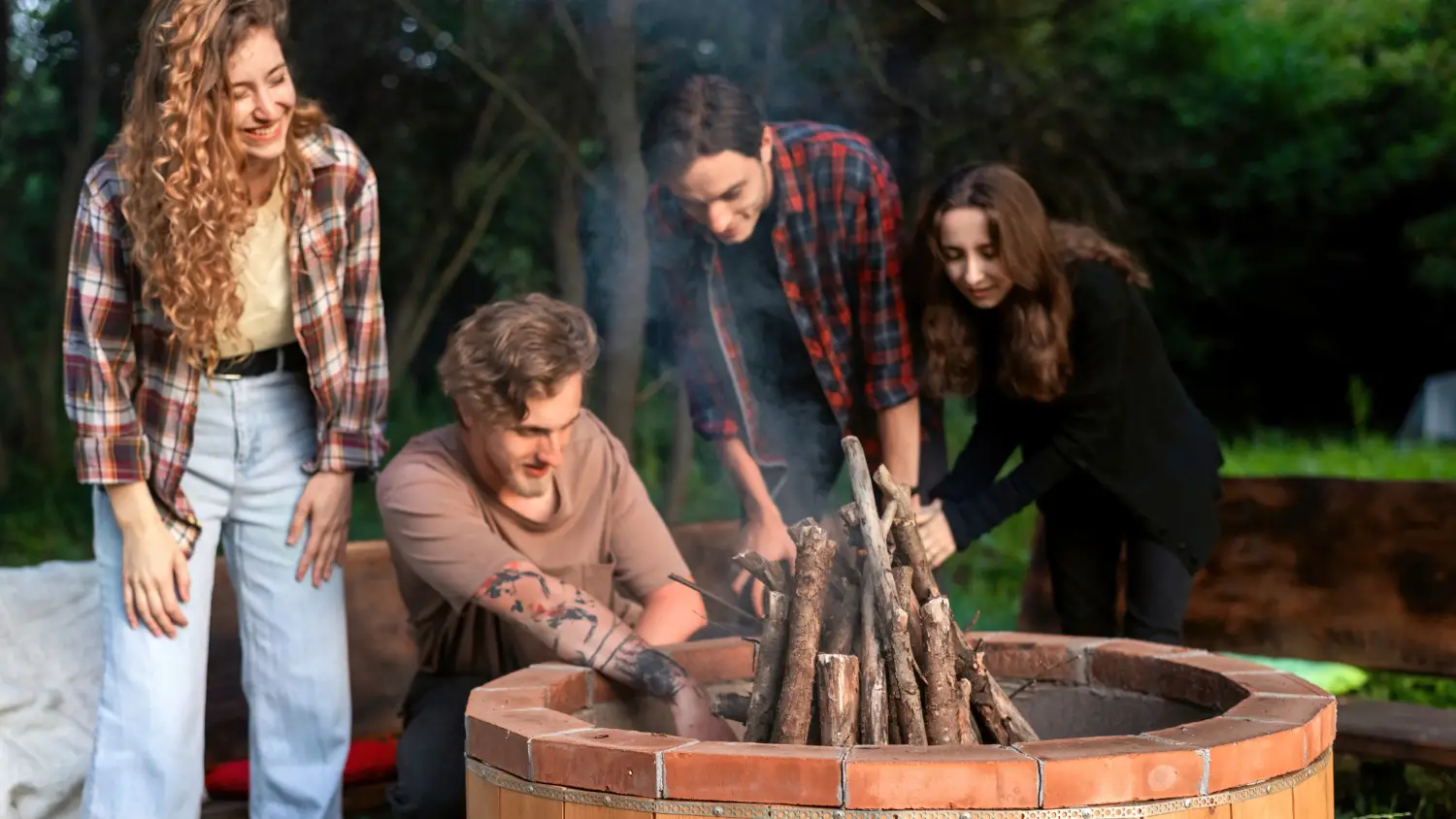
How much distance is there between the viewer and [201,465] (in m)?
2.92

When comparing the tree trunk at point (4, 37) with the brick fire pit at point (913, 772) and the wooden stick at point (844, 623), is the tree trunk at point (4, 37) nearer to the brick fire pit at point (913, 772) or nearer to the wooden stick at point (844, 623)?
the brick fire pit at point (913, 772)

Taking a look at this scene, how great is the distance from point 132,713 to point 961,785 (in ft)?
5.35

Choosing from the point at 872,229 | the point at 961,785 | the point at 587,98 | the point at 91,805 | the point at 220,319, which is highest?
the point at 587,98

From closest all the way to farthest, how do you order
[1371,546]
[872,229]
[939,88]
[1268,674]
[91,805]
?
[1268,674] → [91,805] → [872,229] → [1371,546] → [939,88]

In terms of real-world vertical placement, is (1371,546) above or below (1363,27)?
below

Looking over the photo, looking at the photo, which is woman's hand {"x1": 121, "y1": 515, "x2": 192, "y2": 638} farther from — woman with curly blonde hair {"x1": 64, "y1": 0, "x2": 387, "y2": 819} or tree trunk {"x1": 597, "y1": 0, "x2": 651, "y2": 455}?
tree trunk {"x1": 597, "y1": 0, "x2": 651, "y2": 455}

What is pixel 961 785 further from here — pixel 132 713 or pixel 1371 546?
pixel 1371 546

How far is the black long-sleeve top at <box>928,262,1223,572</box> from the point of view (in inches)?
134

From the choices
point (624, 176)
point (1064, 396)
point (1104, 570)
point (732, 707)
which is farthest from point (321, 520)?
point (624, 176)

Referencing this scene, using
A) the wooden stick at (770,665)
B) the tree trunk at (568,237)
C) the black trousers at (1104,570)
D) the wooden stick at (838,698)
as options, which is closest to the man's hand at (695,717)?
the wooden stick at (770,665)

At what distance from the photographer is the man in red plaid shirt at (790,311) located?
3.43 meters

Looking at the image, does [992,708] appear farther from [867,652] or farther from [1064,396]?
[1064,396]

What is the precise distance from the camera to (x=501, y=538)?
10.2ft

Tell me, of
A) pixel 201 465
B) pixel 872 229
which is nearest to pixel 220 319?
pixel 201 465
